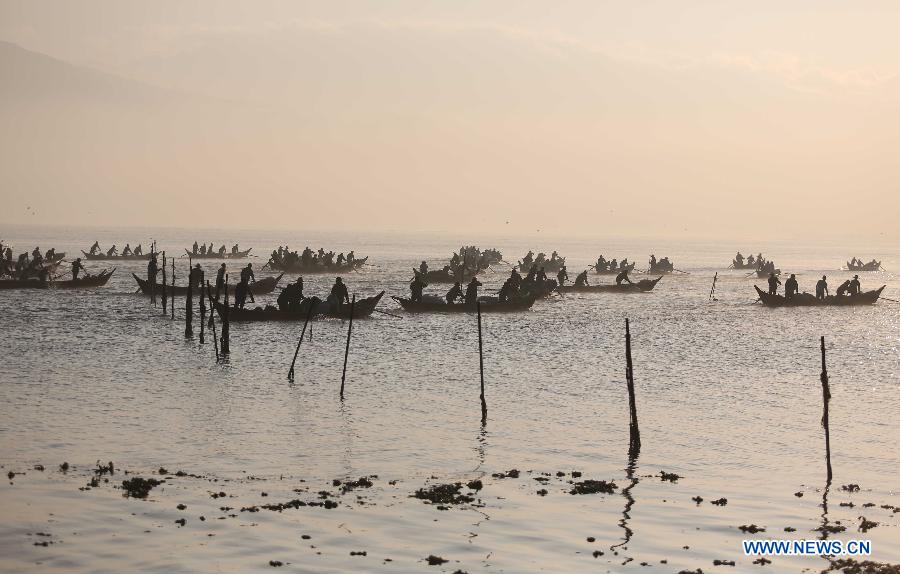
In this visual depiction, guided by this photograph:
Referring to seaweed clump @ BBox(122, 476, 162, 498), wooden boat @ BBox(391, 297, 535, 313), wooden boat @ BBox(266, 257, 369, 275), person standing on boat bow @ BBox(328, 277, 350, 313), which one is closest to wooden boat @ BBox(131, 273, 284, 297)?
wooden boat @ BBox(391, 297, 535, 313)

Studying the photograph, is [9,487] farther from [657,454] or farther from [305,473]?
[657,454]

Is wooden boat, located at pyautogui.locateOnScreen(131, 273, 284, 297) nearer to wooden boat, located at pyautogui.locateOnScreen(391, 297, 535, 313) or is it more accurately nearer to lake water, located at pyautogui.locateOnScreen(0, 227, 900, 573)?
wooden boat, located at pyautogui.locateOnScreen(391, 297, 535, 313)

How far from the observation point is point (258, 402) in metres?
30.4

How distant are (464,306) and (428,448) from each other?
39.5 meters

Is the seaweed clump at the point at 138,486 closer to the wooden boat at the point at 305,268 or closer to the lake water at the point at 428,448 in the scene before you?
the lake water at the point at 428,448

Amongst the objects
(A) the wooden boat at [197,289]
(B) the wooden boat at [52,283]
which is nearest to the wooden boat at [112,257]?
(B) the wooden boat at [52,283]

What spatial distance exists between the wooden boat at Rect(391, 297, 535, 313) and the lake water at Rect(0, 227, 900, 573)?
1133cm

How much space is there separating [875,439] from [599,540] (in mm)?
11880

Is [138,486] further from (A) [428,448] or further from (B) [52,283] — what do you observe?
(B) [52,283]

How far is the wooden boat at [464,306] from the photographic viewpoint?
205 feet

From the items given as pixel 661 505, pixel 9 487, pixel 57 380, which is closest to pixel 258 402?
pixel 57 380

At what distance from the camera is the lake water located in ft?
53.6

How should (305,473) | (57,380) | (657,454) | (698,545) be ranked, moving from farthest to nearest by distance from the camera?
1. (57,380)
2. (657,454)
3. (305,473)
4. (698,545)

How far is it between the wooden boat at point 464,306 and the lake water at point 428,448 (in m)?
11.3
